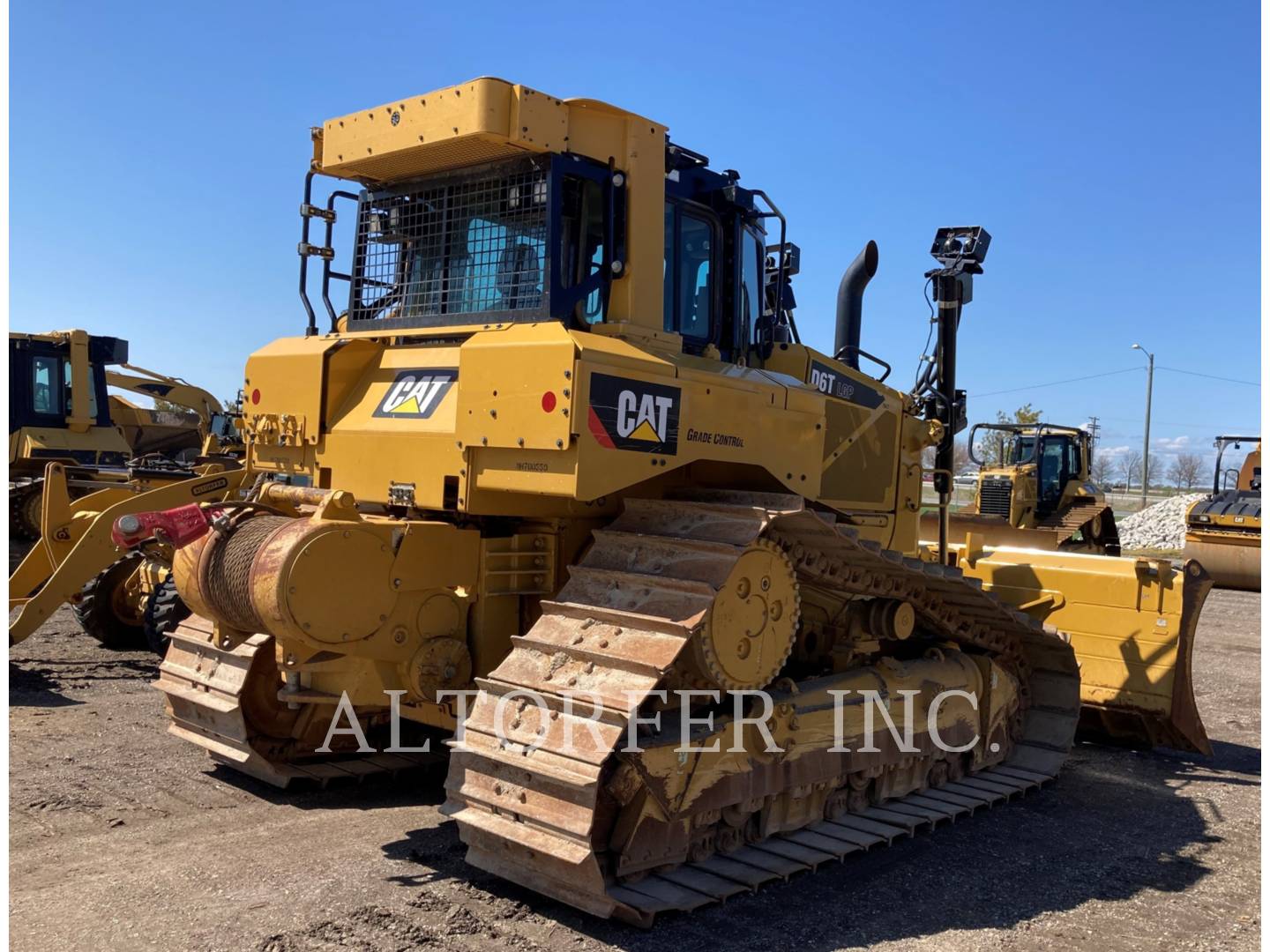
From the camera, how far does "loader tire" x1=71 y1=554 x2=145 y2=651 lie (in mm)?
9328

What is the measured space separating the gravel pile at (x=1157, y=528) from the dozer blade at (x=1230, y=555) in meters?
Result: 11.0

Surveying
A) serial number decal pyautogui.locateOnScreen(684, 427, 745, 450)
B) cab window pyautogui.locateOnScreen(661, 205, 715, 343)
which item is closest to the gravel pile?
cab window pyautogui.locateOnScreen(661, 205, 715, 343)

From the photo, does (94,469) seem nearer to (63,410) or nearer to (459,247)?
(63,410)

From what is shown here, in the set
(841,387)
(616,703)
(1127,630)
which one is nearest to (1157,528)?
(1127,630)

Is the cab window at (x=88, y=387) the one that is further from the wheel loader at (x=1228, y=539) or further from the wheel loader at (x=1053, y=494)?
the wheel loader at (x=1228, y=539)

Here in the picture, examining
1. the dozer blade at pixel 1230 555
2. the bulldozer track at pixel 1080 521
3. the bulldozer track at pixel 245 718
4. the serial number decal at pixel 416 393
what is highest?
the serial number decal at pixel 416 393

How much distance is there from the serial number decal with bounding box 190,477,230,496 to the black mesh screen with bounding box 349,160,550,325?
7.77 feet

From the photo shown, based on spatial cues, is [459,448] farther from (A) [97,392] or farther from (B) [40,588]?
(A) [97,392]

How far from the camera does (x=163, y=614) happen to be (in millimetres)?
8188

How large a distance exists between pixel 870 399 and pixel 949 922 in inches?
131

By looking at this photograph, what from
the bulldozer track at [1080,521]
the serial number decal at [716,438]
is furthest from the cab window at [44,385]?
the bulldozer track at [1080,521]

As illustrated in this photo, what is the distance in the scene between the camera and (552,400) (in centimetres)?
435

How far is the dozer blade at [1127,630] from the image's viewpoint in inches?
277

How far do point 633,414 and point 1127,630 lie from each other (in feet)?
14.6
